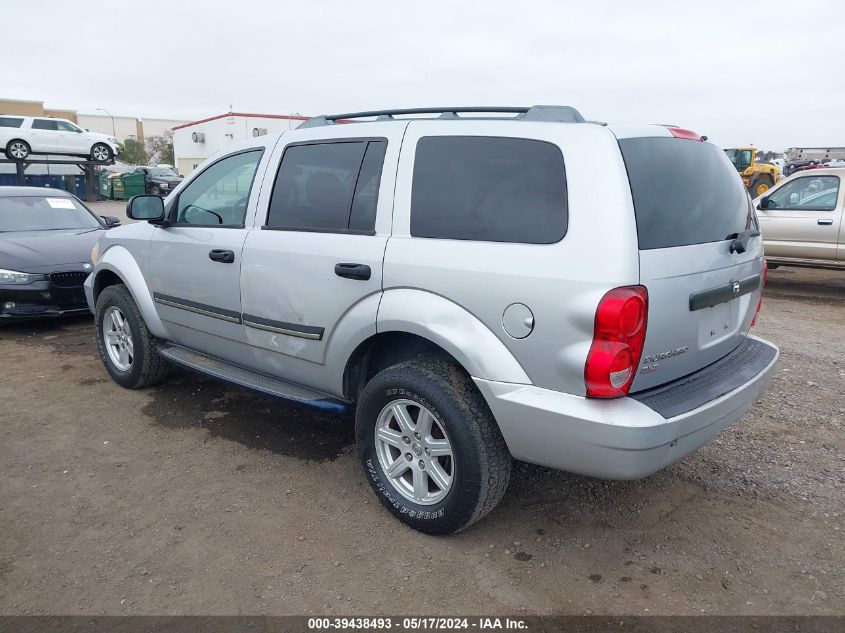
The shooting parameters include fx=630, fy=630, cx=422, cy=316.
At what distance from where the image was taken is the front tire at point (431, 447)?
2.73 meters

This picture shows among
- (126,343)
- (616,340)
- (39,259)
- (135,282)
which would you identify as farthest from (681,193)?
(39,259)

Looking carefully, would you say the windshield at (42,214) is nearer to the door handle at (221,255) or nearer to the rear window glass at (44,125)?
the door handle at (221,255)

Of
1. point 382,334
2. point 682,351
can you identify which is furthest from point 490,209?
point 682,351

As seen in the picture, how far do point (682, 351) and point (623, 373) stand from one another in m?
0.41

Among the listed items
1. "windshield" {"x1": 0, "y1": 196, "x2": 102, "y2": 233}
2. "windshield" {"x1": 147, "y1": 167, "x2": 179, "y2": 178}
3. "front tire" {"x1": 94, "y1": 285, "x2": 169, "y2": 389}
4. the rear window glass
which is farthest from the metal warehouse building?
"front tire" {"x1": 94, "y1": 285, "x2": 169, "y2": 389}

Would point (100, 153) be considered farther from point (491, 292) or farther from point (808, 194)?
point (491, 292)

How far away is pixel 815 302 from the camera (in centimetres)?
829

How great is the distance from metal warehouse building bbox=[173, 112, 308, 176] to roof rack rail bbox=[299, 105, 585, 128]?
26.1m

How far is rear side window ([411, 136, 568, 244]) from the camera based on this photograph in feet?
8.57

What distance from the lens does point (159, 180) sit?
96.8ft

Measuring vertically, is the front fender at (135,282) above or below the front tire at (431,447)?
above

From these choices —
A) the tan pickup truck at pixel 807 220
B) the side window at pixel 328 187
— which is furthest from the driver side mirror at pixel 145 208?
the tan pickup truck at pixel 807 220

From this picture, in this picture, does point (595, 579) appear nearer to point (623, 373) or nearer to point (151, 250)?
point (623, 373)

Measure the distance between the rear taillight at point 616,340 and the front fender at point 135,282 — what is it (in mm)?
3218
